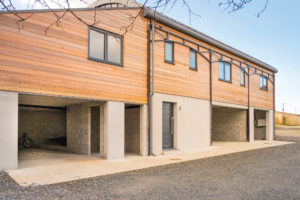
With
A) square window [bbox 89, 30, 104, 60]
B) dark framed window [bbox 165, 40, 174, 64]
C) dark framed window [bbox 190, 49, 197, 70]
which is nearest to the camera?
square window [bbox 89, 30, 104, 60]

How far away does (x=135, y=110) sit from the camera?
445 inches

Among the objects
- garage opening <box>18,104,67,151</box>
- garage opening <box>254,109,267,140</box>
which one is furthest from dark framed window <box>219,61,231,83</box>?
garage opening <box>18,104,67,151</box>

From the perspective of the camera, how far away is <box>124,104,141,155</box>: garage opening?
1108cm

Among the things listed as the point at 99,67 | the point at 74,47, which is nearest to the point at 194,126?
the point at 99,67

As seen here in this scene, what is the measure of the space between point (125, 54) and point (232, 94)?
835 cm

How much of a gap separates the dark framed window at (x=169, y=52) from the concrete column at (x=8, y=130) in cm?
646

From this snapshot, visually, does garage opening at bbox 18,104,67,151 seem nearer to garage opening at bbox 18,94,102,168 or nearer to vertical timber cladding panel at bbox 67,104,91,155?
garage opening at bbox 18,94,102,168

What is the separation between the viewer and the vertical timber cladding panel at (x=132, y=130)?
11094mm

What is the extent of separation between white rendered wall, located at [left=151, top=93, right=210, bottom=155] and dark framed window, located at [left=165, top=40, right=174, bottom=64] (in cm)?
157

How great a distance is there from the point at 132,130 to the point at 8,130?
5376mm

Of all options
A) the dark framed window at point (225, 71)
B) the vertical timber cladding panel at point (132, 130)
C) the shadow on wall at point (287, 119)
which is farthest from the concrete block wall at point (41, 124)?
the shadow on wall at point (287, 119)

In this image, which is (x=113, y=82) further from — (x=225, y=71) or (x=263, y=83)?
(x=263, y=83)

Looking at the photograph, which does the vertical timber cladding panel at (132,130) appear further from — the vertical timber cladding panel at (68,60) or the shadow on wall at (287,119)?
the shadow on wall at (287,119)

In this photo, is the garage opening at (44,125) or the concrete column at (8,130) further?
the garage opening at (44,125)
